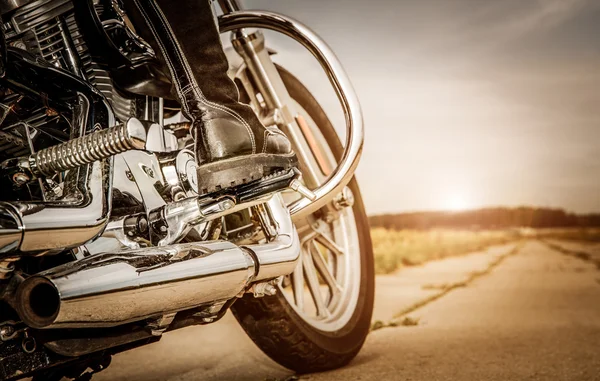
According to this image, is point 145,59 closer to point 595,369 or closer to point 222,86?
point 222,86

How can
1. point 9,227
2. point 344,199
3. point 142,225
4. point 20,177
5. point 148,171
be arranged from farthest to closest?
1. point 344,199
2. point 148,171
3. point 142,225
4. point 20,177
5. point 9,227

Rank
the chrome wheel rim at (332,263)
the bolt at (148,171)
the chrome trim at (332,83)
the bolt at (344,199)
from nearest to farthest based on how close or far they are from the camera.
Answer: the bolt at (148,171), the chrome trim at (332,83), the bolt at (344,199), the chrome wheel rim at (332,263)

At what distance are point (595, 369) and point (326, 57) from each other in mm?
1466

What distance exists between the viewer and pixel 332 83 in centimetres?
176

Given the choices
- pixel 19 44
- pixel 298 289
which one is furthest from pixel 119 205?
pixel 298 289

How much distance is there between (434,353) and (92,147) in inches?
65.2

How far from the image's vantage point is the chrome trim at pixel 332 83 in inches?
67.1

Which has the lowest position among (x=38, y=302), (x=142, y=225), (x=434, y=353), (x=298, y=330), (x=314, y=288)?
(x=434, y=353)

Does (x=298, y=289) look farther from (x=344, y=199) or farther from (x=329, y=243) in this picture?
(x=344, y=199)

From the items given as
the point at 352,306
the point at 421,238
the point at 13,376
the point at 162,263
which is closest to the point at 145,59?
the point at 162,263

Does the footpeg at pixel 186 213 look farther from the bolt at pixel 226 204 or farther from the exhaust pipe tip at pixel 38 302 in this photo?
the exhaust pipe tip at pixel 38 302

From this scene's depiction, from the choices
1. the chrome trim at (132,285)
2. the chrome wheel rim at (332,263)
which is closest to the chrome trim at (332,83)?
the chrome trim at (132,285)

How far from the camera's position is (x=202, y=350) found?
8.68 feet

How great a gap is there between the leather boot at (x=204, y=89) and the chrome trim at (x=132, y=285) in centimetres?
20
